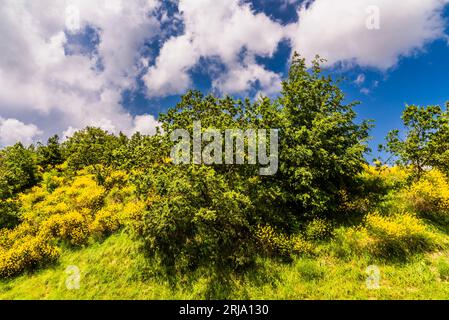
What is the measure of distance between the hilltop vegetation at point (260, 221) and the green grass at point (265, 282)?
0.07m

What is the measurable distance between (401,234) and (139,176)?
1604cm

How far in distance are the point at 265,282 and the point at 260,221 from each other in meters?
4.17

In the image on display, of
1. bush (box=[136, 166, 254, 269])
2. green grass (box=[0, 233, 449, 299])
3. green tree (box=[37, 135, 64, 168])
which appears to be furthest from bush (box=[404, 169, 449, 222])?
green tree (box=[37, 135, 64, 168])

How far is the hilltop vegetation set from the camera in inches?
575

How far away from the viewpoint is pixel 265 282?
14.4 m

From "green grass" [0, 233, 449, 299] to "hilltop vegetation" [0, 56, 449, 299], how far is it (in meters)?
0.07

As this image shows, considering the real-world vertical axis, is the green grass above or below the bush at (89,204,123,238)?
below

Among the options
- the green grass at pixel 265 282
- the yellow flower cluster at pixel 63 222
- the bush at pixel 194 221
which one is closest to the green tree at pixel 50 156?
the yellow flower cluster at pixel 63 222

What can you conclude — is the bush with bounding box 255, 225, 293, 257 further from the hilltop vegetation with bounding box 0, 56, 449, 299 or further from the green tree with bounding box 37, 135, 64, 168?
the green tree with bounding box 37, 135, 64, 168

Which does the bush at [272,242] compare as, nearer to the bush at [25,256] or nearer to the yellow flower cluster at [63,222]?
the yellow flower cluster at [63,222]

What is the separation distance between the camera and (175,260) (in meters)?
15.9
